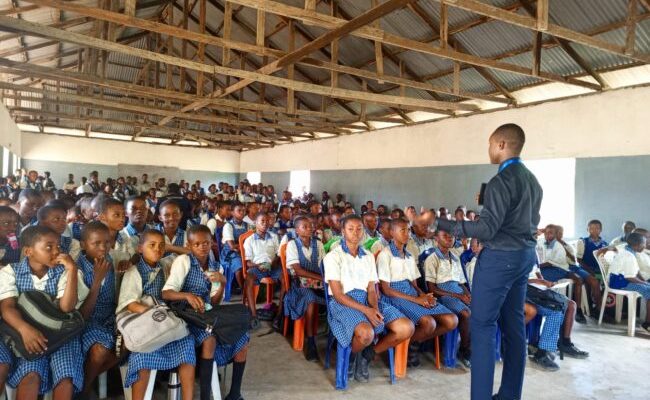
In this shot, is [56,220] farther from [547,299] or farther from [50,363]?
[547,299]

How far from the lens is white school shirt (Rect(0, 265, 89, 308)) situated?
218 centimetres

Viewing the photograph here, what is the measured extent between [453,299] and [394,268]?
0.62m

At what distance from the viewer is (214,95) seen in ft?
27.3

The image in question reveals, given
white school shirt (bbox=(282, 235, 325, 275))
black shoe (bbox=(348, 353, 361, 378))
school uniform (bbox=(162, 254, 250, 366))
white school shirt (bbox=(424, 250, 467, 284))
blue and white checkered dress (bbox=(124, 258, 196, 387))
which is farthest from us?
white school shirt (bbox=(282, 235, 325, 275))

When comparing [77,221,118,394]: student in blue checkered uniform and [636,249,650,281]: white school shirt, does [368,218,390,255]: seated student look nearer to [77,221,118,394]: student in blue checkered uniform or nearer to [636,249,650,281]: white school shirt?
[77,221,118,394]: student in blue checkered uniform

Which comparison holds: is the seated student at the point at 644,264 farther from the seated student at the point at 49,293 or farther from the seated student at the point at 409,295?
the seated student at the point at 49,293

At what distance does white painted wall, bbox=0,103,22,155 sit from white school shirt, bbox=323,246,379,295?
431 inches

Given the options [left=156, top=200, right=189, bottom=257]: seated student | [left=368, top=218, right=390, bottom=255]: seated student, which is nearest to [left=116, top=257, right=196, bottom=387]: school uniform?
[left=156, top=200, right=189, bottom=257]: seated student

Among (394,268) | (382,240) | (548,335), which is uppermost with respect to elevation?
(382,240)

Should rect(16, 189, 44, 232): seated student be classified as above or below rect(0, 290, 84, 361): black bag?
above

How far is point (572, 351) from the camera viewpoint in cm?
396

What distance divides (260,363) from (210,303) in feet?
3.31

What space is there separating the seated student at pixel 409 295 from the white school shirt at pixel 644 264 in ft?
9.98

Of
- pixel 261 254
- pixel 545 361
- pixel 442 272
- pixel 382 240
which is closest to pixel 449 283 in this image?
pixel 442 272
